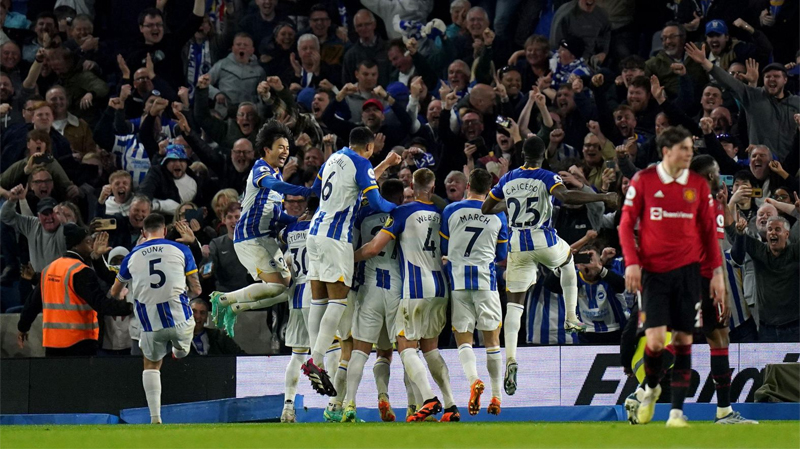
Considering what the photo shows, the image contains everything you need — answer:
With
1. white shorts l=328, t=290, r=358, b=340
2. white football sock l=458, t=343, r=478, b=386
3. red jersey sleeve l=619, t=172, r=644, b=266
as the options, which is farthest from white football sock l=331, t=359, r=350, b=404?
red jersey sleeve l=619, t=172, r=644, b=266

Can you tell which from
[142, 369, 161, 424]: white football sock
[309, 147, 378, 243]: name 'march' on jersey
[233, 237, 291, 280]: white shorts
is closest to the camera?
[309, 147, 378, 243]: name 'march' on jersey

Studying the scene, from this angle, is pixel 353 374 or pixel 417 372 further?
pixel 353 374

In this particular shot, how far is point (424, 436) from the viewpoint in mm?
10562

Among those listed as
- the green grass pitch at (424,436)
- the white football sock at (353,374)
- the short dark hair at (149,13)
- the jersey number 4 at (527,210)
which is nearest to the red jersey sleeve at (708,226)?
the green grass pitch at (424,436)

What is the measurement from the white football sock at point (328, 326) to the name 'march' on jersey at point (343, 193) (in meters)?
0.70

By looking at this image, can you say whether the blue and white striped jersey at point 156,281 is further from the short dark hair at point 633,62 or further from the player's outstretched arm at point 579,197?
the short dark hair at point 633,62

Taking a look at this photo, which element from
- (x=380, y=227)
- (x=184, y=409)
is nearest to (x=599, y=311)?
(x=380, y=227)

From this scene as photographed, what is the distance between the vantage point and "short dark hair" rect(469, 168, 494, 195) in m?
14.0

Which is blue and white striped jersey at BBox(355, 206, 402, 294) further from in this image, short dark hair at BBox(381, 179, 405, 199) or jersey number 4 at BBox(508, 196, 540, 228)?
jersey number 4 at BBox(508, 196, 540, 228)

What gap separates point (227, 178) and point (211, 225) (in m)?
0.99

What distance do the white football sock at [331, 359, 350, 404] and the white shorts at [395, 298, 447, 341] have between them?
967mm

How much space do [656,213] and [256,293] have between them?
573cm

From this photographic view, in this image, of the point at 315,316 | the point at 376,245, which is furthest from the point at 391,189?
the point at 315,316

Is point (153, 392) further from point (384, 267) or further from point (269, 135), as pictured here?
point (269, 135)
